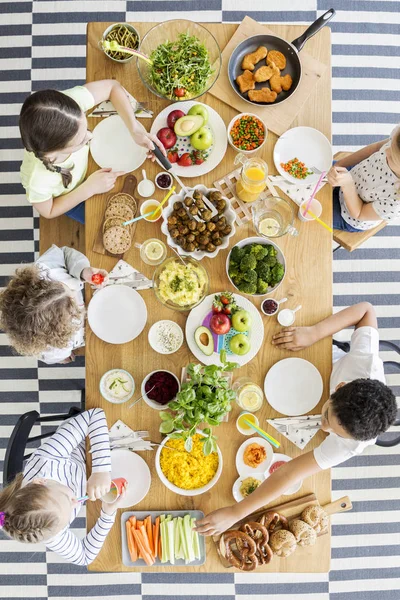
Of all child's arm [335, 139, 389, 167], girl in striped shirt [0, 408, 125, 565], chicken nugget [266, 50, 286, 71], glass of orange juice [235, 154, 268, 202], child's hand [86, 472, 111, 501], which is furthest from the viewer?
child's arm [335, 139, 389, 167]

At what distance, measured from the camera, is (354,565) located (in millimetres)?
2910

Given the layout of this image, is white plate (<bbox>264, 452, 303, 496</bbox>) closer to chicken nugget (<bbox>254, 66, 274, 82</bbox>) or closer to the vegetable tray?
the vegetable tray

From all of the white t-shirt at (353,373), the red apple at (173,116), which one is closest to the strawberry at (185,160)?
the red apple at (173,116)

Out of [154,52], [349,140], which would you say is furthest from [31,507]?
[349,140]

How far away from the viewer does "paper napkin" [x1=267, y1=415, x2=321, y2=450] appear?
78.6 inches

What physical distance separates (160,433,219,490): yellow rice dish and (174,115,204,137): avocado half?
1232mm

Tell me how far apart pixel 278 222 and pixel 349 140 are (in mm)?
1253

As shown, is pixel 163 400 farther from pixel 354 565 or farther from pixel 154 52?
pixel 354 565

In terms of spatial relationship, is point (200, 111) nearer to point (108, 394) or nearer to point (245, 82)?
point (245, 82)

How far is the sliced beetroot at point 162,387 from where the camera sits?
194 cm

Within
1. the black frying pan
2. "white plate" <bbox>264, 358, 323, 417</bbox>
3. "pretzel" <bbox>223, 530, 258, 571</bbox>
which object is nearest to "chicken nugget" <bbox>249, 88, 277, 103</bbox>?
the black frying pan

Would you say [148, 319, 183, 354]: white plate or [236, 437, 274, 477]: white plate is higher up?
[148, 319, 183, 354]: white plate

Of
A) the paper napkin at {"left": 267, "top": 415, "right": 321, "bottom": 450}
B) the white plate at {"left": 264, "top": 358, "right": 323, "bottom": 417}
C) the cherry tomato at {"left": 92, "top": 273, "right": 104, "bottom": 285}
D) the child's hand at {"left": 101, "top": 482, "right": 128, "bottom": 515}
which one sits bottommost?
the child's hand at {"left": 101, "top": 482, "right": 128, "bottom": 515}

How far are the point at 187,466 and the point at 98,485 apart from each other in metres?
0.35
